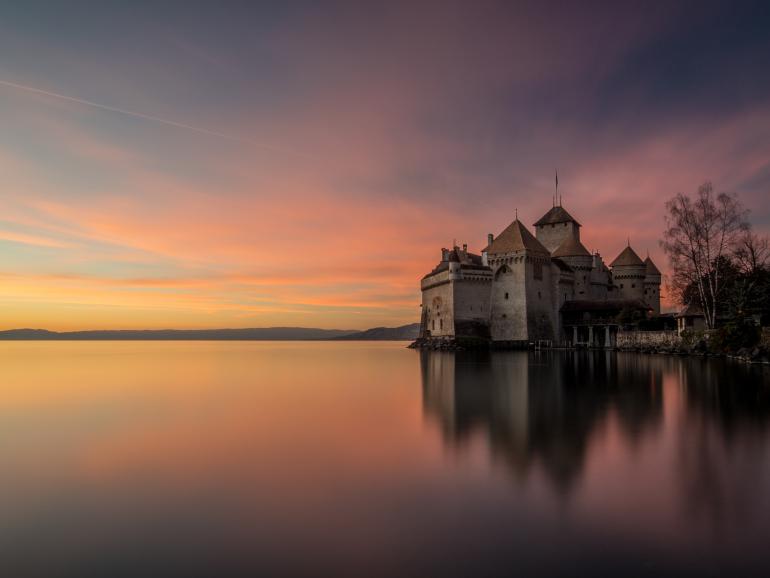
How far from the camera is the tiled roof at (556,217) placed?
56.2m

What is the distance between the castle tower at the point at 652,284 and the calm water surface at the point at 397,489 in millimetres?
45760

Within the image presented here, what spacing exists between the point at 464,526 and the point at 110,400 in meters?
15.6

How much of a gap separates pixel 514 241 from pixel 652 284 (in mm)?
19482

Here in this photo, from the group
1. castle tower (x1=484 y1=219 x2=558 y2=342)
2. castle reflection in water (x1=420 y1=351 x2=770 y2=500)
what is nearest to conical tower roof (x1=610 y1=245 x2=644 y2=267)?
castle tower (x1=484 y1=219 x2=558 y2=342)

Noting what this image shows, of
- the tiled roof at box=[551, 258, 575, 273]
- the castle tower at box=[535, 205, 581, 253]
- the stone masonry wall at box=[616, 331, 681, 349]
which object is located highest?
the castle tower at box=[535, 205, 581, 253]

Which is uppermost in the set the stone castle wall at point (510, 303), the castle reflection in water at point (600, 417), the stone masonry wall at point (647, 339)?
the stone castle wall at point (510, 303)

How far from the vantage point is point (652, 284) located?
55.9 meters

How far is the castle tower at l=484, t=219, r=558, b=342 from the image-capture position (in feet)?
155

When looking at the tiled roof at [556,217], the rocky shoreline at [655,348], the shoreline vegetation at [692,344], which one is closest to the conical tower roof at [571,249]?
the tiled roof at [556,217]

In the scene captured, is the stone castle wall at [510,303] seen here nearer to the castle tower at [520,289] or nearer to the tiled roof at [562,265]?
the castle tower at [520,289]

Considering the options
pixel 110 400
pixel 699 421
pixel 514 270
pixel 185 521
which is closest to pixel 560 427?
pixel 699 421

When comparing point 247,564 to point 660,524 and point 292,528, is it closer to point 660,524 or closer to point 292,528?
point 292,528

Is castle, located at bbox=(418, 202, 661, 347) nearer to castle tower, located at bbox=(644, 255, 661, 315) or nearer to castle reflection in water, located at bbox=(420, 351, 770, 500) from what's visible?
castle tower, located at bbox=(644, 255, 661, 315)

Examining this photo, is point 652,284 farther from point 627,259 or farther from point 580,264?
point 580,264
